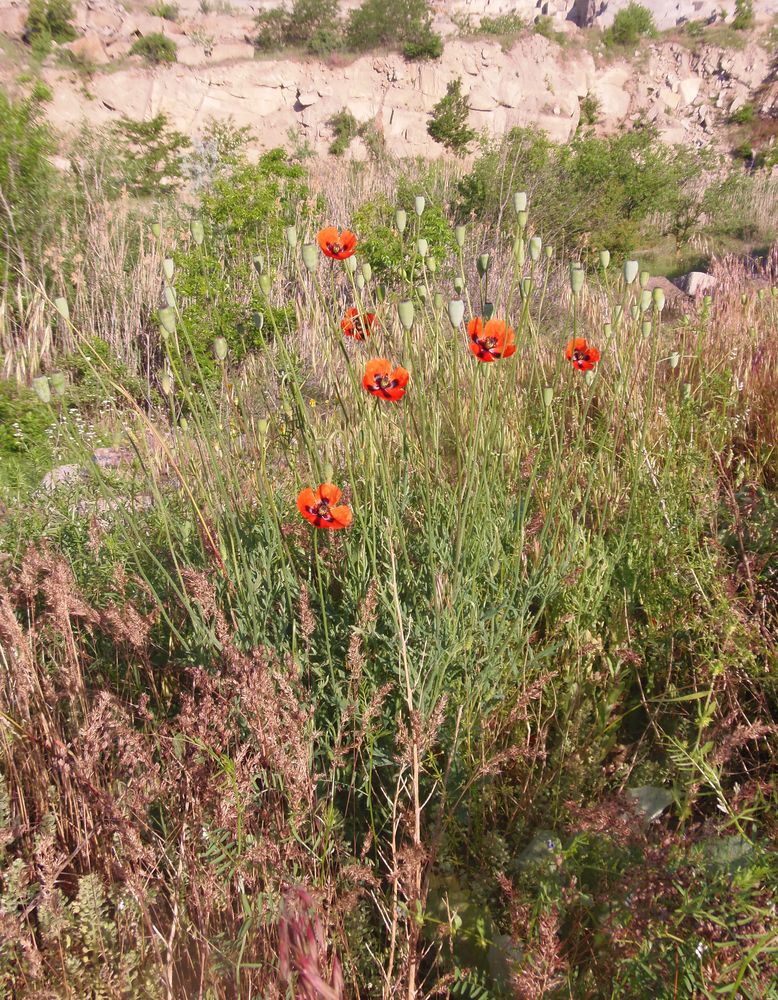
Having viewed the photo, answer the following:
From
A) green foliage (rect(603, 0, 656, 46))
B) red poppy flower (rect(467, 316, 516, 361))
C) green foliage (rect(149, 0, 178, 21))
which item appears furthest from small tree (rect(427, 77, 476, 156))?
red poppy flower (rect(467, 316, 516, 361))

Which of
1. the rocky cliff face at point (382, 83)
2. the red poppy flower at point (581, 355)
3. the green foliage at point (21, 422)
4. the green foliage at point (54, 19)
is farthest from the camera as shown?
the green foliage at point (54, 19)

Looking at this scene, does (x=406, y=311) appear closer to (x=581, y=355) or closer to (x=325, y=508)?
(x=325, y=508)

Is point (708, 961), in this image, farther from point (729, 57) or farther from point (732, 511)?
point (729, 57)

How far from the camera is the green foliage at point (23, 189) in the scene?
6035 millimetres

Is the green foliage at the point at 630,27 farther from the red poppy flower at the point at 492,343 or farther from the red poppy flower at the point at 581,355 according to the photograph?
the red poppy flower at the point at 492,343

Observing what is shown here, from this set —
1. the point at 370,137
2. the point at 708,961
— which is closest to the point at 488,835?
the point at 708,961

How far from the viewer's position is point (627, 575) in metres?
1.86

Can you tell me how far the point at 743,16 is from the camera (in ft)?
79.8

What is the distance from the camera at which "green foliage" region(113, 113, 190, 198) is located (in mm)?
10961

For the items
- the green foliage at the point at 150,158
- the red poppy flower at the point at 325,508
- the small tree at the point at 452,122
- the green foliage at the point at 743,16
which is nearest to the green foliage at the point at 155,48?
the green foliage at the point at 150,158

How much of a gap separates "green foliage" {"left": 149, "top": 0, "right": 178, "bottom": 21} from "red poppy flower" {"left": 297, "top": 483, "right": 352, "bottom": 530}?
2434cm

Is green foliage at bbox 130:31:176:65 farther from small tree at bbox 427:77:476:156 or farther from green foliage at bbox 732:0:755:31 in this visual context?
green foliage at bbox 732:0:755:31

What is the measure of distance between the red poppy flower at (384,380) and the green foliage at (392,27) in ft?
67.9

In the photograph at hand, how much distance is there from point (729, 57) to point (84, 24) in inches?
747
